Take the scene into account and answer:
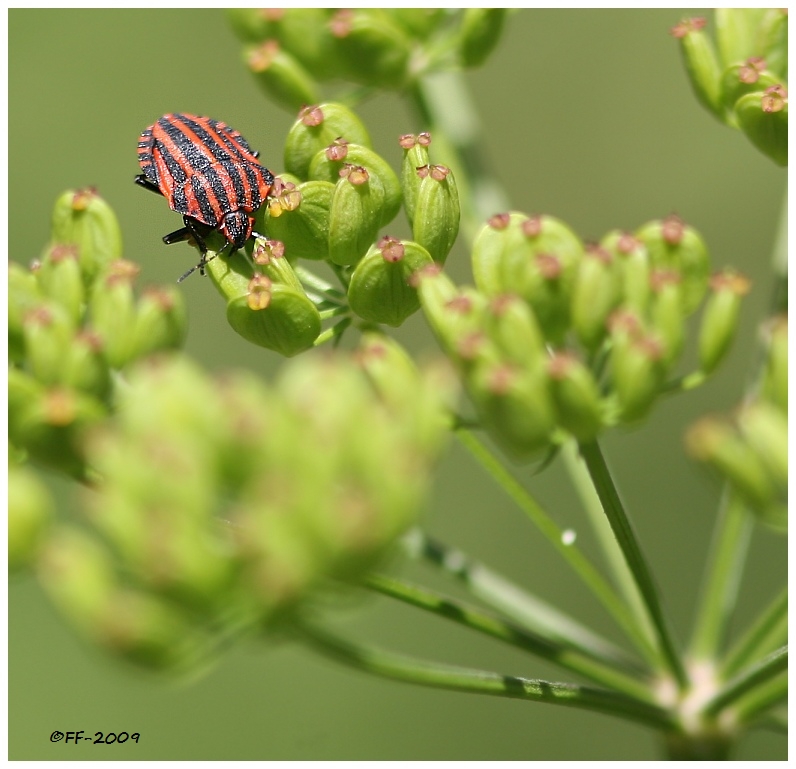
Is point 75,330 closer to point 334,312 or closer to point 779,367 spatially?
point 334,312

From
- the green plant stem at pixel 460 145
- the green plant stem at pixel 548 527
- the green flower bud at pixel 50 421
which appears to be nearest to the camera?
the green flower bud at pixel 50 421

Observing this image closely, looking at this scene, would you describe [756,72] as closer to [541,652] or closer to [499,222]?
[499,222]

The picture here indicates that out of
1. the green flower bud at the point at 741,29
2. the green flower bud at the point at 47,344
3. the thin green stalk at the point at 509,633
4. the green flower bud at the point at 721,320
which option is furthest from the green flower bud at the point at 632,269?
the green flower bud at the point at 47,344

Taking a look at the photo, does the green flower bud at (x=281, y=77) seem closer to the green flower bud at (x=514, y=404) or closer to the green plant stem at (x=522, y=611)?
the green plant stem at (x=522, y=611)

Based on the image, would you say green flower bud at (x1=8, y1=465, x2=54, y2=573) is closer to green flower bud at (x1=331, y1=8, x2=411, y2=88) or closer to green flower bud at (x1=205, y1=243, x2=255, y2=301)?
green flower bud at (x1=205, y1=243, x2=255, y2=301)

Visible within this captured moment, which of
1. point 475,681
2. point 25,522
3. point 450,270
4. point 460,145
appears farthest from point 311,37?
point 450,270

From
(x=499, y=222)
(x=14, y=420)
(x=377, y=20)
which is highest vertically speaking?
(x=377, y=20)

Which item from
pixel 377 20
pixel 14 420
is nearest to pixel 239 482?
pixel 14 420

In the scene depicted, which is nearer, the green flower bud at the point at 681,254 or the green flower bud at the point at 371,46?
the green flower bud at the point at 681,254
